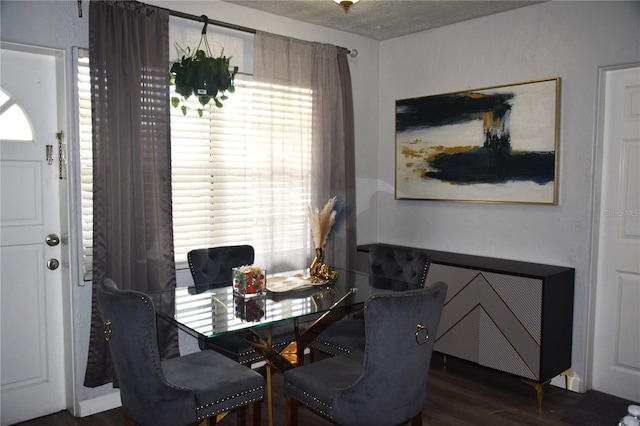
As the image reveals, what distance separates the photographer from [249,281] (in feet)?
9.20

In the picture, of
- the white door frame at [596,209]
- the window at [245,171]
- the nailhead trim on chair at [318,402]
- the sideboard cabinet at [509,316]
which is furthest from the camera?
the window at [245,171]

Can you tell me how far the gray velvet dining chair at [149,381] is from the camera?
2.16 meters

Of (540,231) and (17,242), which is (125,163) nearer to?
(17,242)

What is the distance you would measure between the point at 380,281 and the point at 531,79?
1926mm

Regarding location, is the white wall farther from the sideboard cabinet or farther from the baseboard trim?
the baseboard trim

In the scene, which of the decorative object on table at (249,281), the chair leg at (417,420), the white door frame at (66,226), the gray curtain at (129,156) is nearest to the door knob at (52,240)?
Result: the white door frame at (66,226)

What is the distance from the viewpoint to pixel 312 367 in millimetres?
2645

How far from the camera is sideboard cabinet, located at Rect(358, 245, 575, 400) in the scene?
11.1 ft

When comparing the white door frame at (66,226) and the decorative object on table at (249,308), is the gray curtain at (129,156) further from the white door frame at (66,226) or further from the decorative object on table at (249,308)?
the decorative object on table at (249,308)

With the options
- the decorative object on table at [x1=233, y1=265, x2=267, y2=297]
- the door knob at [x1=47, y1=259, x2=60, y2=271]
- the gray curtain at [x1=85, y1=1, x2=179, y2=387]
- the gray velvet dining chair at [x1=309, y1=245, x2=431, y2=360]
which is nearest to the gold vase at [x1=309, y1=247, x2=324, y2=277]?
the gray velvet dining chair at [x1=309, y1=245, x2=431, y2=360]

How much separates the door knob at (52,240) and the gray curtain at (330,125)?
189 centimetres

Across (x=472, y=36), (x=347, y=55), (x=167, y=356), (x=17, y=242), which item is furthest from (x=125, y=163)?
(x=472, y=36)

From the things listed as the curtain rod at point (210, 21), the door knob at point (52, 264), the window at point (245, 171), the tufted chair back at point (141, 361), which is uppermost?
the curtain rod at point (210, 21)

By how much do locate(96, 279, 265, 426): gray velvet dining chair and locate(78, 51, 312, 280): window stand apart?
137 cm
